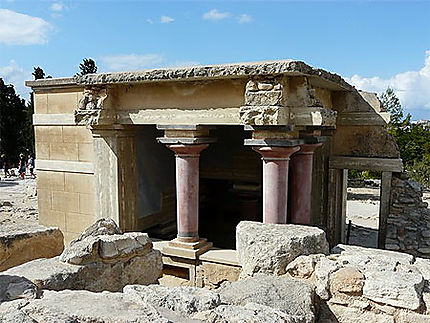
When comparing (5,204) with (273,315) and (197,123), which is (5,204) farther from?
(273,315)

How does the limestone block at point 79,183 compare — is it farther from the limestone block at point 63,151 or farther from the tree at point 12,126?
the tree at point 12,126

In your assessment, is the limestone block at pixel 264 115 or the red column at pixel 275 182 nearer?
the limestone block at pixel 264 115

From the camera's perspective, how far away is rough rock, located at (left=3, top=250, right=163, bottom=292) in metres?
3.62

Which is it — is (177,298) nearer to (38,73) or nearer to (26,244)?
(26,244)

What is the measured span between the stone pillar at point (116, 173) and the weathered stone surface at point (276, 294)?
4.62 metres

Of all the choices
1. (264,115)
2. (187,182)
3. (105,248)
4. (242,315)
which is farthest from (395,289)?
(187,182)

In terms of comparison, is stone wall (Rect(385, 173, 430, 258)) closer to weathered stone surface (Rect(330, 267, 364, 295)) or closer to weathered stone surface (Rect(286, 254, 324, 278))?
weathered stone surface (Rect(286, 254, 324, 278))

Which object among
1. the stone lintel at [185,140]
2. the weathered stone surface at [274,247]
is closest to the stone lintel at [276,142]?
the stone lintel at [185,140]

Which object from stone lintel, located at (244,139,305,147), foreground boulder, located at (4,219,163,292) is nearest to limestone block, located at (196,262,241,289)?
foreground boulder, located at (4,219,163,292)

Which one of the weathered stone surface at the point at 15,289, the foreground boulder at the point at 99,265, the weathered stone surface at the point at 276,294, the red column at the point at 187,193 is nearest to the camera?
the weathered stone surface at the point at 15,289

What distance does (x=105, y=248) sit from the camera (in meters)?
4.21

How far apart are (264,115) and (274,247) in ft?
7.30

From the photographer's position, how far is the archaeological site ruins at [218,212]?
326 centimetres

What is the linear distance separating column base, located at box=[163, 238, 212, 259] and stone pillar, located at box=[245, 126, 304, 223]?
137 cm
